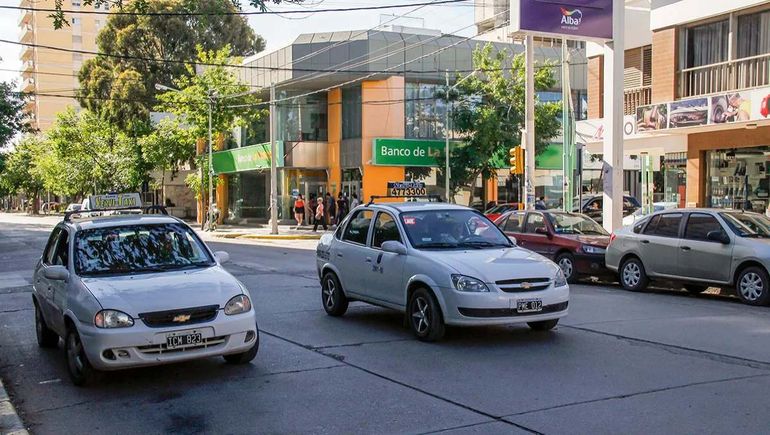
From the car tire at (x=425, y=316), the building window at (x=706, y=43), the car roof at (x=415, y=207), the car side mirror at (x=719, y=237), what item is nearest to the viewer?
the car tire at (x=425, y=316)

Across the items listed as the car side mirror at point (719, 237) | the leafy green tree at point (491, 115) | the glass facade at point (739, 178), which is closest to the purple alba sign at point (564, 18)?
the glass facade at point (739, 178)

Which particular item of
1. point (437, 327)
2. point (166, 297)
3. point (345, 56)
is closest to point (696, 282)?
point (437, 327)

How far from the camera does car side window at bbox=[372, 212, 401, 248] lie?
32.4ft

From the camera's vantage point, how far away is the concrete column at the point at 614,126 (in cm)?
1925

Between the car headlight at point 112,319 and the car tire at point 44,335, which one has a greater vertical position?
the car headlight at point 112,319

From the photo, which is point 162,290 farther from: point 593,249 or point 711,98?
point 711,98

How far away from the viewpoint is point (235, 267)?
768 inches

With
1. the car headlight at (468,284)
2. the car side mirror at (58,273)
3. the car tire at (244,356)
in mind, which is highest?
the car side mirror at (58,273)

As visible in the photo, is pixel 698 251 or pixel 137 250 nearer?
pixel 137 250

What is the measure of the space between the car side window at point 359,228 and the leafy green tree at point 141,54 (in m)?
47.5

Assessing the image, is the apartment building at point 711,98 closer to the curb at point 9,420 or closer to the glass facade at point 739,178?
the glass facade at point 739,178

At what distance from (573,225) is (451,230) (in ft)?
23.5

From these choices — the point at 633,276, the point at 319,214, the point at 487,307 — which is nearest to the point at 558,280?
the point at 487,307

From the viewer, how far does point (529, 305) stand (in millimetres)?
8648
